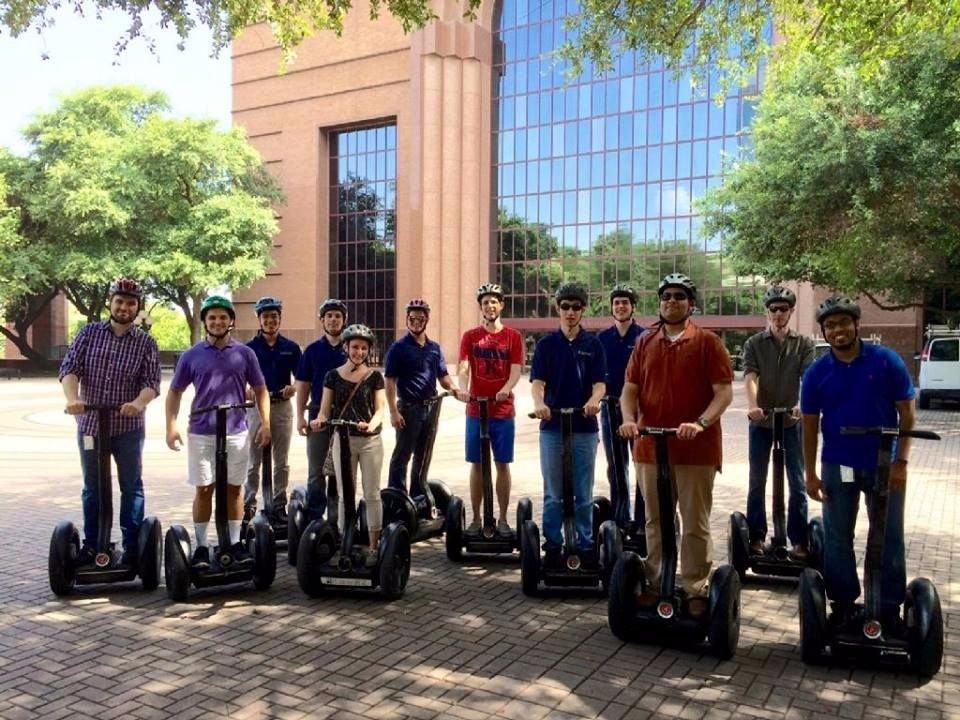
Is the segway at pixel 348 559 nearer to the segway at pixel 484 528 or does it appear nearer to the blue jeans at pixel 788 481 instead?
the segway at pixel 484 528

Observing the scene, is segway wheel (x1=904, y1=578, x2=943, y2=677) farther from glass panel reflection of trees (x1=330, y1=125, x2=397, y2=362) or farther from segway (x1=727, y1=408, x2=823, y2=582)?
glass panel reflection of trees (x1=330, y1=125, x2=397, y2=362)

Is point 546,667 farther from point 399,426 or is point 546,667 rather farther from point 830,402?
point 399,426

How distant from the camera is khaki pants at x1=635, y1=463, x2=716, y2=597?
4.74 metres

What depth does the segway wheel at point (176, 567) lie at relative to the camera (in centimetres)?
550

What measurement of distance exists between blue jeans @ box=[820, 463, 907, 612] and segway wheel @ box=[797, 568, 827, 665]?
0.60ft

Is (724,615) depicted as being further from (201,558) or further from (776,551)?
(201,558)

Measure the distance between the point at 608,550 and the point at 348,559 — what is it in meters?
1.75

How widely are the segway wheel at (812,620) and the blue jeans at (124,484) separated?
14.3ft

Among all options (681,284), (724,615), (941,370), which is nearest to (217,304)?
(681,284)

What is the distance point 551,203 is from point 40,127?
28.2 m

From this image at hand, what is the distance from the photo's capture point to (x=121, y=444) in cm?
586

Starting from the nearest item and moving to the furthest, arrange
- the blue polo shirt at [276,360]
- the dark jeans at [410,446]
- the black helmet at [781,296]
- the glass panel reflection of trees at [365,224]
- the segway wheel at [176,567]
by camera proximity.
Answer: the segway wheel at [176,567]
the black helmet at [781,296]
the dark jeans at [410,446]
the blue polo shirt at [276,360]
the glass panel reflection of trees at [365,224]

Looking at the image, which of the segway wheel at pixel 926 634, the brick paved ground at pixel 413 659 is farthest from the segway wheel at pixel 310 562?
the segway wheel at pixel 926 634

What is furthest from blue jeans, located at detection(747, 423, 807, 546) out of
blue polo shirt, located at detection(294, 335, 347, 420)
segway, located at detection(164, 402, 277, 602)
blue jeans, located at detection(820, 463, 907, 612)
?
segway, located at detection(164, 402, 277, 602)
